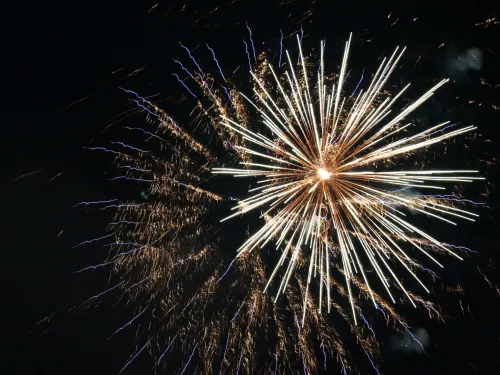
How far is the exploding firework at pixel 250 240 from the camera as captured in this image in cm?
371

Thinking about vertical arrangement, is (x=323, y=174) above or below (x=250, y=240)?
above

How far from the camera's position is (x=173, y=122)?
3.86 m

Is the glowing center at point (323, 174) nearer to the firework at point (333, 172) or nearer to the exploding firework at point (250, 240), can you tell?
the firework at point (333, 172)

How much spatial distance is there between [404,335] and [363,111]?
3.09 metres

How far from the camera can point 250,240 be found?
388cm

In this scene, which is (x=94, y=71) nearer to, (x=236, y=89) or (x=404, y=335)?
(x=236, y=89)

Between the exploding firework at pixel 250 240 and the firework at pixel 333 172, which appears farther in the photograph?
the exploding firework at pixel 250 240

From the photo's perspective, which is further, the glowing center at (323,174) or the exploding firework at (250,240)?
the exploding firework at (250,240)

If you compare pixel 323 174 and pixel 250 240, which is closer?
pixel 323 174

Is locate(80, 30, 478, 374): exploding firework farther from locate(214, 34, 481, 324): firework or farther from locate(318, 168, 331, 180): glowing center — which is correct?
locate(318, 168, 331, 180): glowing center

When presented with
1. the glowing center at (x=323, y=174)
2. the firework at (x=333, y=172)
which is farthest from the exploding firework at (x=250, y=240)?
the glowing center at (x=323, y=174)

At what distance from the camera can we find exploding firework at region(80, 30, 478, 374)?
12.2 ft

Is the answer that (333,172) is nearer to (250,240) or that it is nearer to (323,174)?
(323,174)

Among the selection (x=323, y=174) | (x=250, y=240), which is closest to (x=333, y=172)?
(x=323, y=174)
